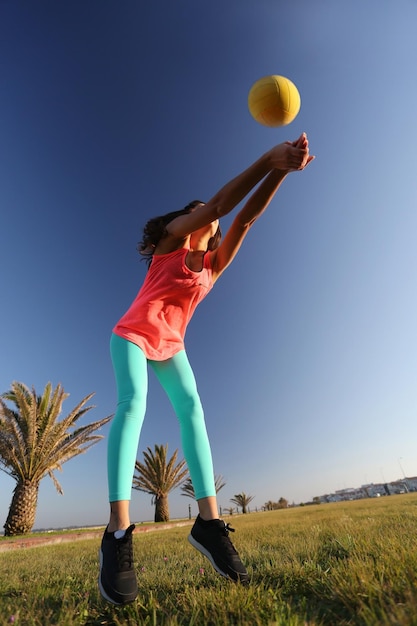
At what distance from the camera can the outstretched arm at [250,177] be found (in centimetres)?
172

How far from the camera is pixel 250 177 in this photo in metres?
1.79

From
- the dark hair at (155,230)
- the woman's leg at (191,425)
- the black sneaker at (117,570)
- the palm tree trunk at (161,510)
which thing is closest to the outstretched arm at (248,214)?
the dark hair at (155,230)

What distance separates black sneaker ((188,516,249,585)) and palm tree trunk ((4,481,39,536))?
56.1 feet

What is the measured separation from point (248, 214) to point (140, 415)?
1442 millimetres

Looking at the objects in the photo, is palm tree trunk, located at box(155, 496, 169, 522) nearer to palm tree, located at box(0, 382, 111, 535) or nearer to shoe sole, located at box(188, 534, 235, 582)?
palm tree, located at box(0, 382, 111, 535)

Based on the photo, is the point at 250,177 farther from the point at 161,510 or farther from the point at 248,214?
the point at 161,510

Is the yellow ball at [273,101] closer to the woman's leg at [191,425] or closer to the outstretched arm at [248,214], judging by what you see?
the outstretched arm at [248,214]

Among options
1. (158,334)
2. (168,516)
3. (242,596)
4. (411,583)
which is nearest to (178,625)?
(242,596)

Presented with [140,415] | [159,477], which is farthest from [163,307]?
[159,477]

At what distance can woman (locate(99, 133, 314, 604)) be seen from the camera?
5.28 feet

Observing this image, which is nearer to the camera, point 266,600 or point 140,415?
point 266,600

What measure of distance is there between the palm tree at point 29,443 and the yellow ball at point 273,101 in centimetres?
1557

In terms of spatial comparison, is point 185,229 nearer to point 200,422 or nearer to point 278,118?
point 278,118

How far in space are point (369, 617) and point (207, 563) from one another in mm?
1761
